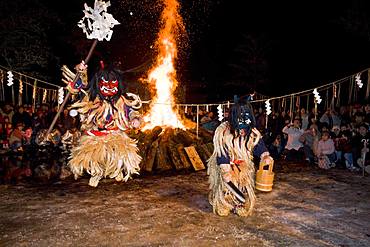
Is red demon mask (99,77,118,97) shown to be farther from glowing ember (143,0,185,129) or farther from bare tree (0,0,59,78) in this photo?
bare tree (0,0,59,78)

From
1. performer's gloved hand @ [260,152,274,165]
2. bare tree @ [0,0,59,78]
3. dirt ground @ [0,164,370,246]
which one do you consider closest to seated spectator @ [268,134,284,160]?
dirt ground @ [0,164,370,246]

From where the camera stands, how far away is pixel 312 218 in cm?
512

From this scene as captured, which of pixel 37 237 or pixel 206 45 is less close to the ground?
pixel 206 45

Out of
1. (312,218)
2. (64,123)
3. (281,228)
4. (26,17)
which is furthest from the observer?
(26,17)

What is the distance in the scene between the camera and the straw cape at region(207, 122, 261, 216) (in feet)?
16.5

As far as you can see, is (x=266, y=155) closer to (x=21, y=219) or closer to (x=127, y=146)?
(x=127, y=146)

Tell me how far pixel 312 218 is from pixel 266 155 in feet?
3.44

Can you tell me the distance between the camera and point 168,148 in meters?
9.18

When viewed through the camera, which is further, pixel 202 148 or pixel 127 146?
pixel 202 148

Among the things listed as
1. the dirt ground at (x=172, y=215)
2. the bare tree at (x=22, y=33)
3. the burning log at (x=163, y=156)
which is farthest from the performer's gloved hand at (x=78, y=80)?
the bare tree at (x=22, y=33)

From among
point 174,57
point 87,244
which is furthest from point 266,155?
point 174,57

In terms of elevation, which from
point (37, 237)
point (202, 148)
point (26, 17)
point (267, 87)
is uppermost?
point (26, 17)

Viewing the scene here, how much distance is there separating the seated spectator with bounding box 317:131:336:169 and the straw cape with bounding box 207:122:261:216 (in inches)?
165

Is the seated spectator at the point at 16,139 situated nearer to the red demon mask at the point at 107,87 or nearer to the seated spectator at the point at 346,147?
the red demon mask at the point at 107,87
